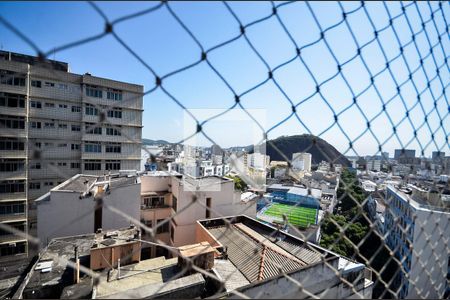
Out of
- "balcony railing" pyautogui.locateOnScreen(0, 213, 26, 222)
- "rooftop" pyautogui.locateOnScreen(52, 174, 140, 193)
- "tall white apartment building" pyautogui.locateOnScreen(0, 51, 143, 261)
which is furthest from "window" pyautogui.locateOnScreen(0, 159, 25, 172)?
"rooftop" pyautogui.locateOnScreen(52, 174, 140, 193)

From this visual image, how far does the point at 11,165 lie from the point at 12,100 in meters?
1.76

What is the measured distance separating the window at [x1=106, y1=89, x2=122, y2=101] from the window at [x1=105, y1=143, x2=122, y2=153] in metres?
1.56

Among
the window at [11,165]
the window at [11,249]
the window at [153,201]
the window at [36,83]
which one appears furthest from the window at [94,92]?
the window at [11,249]

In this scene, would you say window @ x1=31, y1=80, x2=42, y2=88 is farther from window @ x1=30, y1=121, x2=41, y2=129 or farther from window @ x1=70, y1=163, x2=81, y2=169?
window @ x1=70, y1=163, x2=81, y2=169

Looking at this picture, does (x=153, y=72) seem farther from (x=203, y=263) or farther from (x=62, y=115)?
(x=62, y=115)

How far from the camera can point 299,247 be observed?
3.88 meters

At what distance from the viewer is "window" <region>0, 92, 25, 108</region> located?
640 centimetres

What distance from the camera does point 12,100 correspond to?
257 inches

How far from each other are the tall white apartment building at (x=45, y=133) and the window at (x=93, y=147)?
1.1 inches

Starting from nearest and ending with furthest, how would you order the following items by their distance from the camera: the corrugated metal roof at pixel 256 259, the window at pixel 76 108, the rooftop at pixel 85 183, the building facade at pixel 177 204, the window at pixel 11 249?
the corrugated metal roof at pixel 256 259 < the rooftop at pixel 85 183 < the building facade at pixel 177 204 < the window at pixel 11 249 < the window at pixel 76 108

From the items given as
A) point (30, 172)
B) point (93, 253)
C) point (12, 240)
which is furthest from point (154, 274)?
point (30, 172)

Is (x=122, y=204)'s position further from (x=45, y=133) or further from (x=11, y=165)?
(x=45, y=133)

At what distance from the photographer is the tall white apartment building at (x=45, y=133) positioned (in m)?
6.47

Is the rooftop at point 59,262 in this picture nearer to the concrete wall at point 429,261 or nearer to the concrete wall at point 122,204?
the concrete wall at point 122,204
